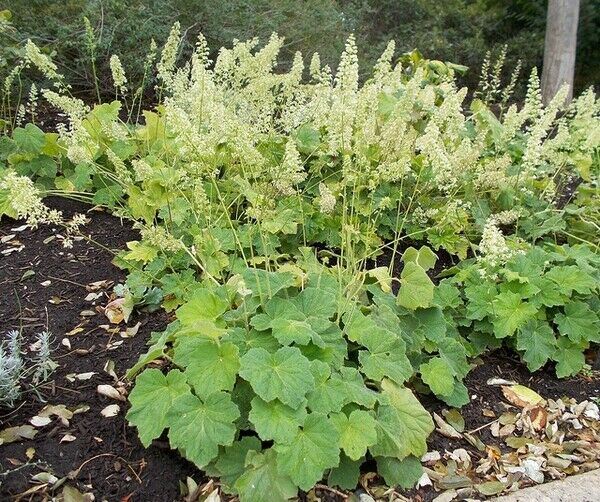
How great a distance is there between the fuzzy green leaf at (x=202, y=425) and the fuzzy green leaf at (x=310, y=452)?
0.17 metres

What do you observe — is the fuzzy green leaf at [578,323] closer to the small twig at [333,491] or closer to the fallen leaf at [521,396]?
the fallen leaf at [521,396]

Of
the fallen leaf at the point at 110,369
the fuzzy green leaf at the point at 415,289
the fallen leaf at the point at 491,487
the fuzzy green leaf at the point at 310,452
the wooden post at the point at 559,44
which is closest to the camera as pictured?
the fuzzy green leaf at the point at 310,452

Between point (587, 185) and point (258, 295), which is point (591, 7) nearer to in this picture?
point (587, 185)

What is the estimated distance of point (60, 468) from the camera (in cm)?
201

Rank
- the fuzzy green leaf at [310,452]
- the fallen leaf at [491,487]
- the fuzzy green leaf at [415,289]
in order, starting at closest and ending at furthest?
the fuzzy green leaf at [310,452] < the fallen leaf at [491,487] < the fuzzy green leaf at [415,289]

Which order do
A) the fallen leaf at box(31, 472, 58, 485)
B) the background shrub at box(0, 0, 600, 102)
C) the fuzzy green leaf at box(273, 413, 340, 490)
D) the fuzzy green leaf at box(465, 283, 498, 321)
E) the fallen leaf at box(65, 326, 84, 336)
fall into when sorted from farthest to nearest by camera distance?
1. the background shrub at box(0, 0, 600, 102)
2. the fuzzy green leaf at box(465, 283, 498, 321)
3. the fallen leaf at box(65, 326, 84, 336)
4. the fallen leaf at box(31, 472, 58, 485)
5. the fuzzy green leaf at box(273, 413, 340, 490)

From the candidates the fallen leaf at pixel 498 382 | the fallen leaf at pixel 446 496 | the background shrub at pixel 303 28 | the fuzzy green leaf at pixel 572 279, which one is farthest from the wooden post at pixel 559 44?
the fallen leaf at pixel 446 496

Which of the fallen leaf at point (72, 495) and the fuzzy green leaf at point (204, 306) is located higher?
the fuzzy green leaf at point (204, 306)

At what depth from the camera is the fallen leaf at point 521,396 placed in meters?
2.65

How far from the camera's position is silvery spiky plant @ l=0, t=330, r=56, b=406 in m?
2.13

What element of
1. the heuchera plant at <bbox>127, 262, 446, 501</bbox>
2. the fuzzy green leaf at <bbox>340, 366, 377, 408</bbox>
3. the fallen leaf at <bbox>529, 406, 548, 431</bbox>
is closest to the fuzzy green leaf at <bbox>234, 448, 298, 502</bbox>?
the heuchera plant at <bbox>127, 262, 446, 501</bbox>

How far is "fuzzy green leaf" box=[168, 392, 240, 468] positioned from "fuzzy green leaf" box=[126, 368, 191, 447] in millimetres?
43

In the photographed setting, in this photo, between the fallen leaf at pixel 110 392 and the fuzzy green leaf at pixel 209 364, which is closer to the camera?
the fuzzy green leaf at pixel 209 364

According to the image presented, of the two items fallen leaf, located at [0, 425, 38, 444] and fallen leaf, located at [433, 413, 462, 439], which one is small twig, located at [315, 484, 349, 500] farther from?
fallen leaf, located at [0, 425, 38, 444]
